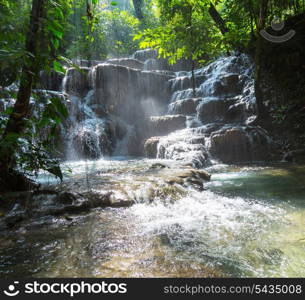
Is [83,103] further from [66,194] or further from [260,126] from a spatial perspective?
[66,194]

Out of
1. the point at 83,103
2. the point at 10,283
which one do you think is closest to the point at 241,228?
the point at 10,283

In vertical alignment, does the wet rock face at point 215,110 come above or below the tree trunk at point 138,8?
below

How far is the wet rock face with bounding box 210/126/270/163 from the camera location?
31.9ft

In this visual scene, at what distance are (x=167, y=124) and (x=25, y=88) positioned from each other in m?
10.3

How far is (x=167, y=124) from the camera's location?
42.3 ft

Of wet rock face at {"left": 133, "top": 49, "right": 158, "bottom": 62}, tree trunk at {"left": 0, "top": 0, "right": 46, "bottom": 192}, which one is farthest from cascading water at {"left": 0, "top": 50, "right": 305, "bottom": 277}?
wet rock face at {"left": 133, "top": 49, "right": 158, "bottom": 62}

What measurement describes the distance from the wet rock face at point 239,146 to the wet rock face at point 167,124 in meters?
3.04

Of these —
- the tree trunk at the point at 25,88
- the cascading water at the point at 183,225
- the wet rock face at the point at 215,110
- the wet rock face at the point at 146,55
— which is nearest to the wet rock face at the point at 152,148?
the cascading water at the point at 183,225

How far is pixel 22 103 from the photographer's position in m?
2.87

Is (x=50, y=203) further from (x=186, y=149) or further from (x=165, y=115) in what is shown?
(x=165, y=115)

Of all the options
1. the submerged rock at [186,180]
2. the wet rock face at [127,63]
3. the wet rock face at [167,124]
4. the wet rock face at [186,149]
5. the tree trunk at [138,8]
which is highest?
the tree trunk at [138,8]

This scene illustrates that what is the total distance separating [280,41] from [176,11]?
4.76 meters

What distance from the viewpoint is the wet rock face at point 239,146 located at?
31.9ft

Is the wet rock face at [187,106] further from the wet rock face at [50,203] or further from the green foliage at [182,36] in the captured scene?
the wet rock face at [50,203]
